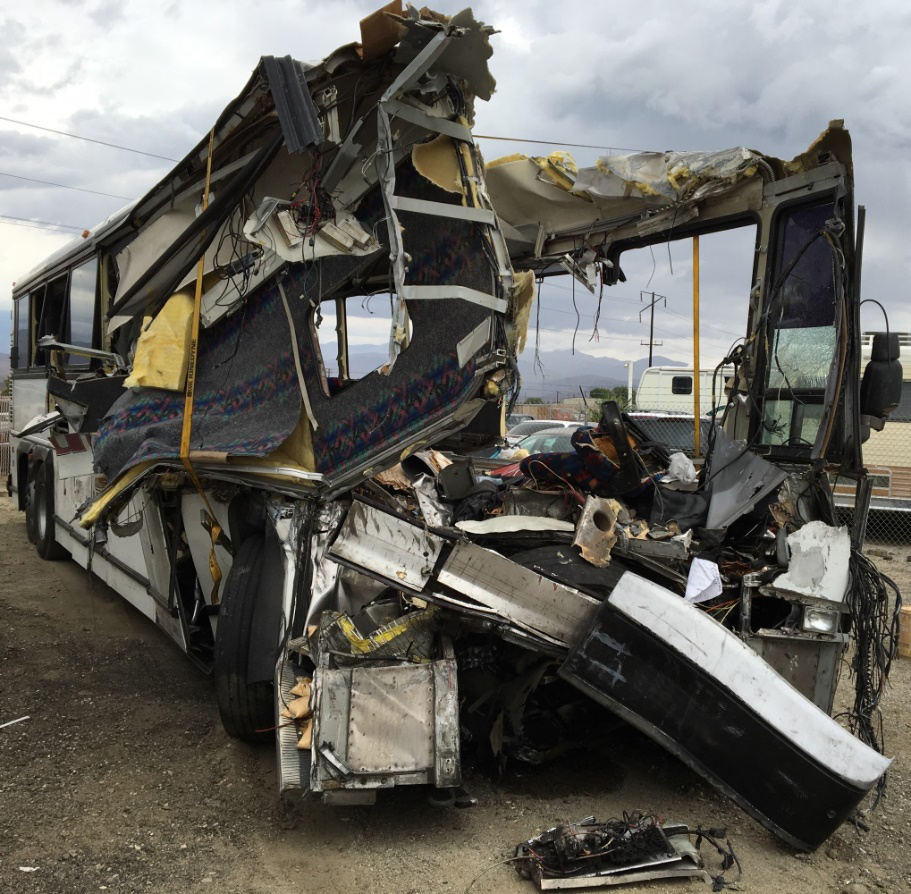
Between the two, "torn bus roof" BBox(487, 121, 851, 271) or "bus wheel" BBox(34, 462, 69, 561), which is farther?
"bus wheel" BBox(34, 462, 69, 561)

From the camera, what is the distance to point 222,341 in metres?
4.43

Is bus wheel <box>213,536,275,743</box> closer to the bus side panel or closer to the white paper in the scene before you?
the white paper

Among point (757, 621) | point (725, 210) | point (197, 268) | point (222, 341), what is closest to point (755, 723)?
point (757, 621)

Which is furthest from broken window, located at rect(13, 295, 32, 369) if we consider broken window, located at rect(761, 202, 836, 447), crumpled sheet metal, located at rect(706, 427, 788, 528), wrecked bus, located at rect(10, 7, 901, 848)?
broken window, located at rect(761, 202, 836, 447)

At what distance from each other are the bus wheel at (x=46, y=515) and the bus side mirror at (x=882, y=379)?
22.9 feet

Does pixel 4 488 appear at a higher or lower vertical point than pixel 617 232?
lower

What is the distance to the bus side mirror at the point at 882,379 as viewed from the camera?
370cm

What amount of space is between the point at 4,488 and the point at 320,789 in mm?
13533

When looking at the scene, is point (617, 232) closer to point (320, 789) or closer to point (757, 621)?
point (757, 621)

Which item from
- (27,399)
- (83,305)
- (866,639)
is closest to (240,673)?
(866,639)

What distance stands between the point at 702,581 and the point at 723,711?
670 millimetres

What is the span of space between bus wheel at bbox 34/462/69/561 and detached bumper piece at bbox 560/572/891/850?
6.42 metres

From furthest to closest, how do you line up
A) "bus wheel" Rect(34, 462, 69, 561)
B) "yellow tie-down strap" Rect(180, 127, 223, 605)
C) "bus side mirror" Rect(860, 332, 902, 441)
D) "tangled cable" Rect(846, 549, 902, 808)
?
"bus wheel" Rect(34, 462, 69, 561) < "yellow tie-down strap" Rect(180, 127, 223, 605) < "bus side mirror" Rect(860, 332, 902, 441) < "tangled cable" Rect(846, 549, 902, 808)

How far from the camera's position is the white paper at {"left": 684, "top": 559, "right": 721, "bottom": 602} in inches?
139
